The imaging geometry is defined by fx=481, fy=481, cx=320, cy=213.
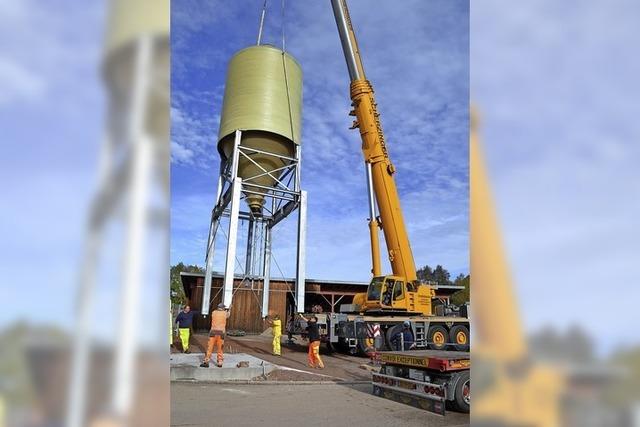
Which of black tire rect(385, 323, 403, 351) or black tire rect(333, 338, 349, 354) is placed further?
black tire rect(333, 338, 349, 354)

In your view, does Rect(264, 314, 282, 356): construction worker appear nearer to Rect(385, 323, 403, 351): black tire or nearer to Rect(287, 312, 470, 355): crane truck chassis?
Rect(287, 312, 470, 355): crane truck chassis

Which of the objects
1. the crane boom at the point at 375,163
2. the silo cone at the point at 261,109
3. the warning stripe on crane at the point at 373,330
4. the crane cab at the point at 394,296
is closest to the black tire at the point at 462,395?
the warning stripe on crane at the point at 373,330

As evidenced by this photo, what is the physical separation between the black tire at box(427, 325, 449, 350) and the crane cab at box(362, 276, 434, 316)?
87 centimetres

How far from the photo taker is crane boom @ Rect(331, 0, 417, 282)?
609 inches

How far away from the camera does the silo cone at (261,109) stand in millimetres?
17359

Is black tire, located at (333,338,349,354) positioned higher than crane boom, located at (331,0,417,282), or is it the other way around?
crane boom, located at (331,0,417,282)

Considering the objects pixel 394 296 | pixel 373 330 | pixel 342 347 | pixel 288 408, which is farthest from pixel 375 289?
pixel 288 408

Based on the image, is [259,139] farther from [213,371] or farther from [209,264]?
[213,371]
